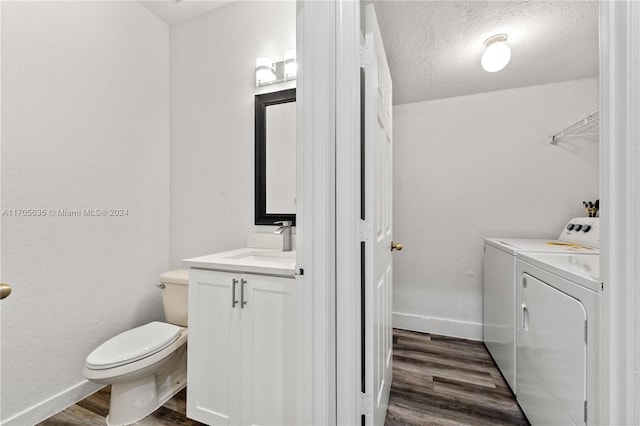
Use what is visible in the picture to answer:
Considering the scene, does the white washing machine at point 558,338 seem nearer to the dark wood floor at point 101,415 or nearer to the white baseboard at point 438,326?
the white baseboard at point 438,326

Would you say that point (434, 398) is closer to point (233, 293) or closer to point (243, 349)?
point (243, 349)

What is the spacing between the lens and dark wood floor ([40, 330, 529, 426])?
4.78ft

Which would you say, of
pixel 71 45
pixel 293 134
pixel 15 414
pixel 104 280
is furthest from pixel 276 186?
pixel 15 414

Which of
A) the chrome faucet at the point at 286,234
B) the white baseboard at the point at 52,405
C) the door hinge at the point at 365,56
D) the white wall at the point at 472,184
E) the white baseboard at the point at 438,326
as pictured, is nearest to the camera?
the door hinge at the point at 365,56

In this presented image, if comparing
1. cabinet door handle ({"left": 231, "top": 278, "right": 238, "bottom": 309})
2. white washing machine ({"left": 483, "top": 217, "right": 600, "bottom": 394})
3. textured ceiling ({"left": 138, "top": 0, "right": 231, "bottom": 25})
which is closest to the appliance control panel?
white washing machine ({"left": 483, "top": 217, "right": 600, "bottom": 394})

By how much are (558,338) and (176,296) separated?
201cm

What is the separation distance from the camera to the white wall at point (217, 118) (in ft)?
6.36

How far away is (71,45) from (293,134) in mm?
1368

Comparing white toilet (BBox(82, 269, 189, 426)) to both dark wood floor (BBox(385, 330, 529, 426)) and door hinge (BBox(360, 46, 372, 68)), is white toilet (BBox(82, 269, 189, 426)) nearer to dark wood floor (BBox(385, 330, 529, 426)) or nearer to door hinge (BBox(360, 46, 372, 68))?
dark wood floor (BBox(385, 330, 529, 426))

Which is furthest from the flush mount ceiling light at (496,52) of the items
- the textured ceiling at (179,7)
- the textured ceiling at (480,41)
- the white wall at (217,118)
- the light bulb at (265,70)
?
the textured ceiling at (179,7)

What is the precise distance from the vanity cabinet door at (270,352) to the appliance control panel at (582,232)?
1.76 meters

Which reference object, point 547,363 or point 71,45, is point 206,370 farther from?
point 71,45

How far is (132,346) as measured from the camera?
1.47 meters

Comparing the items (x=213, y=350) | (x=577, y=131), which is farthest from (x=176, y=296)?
(x=577, y=131)
